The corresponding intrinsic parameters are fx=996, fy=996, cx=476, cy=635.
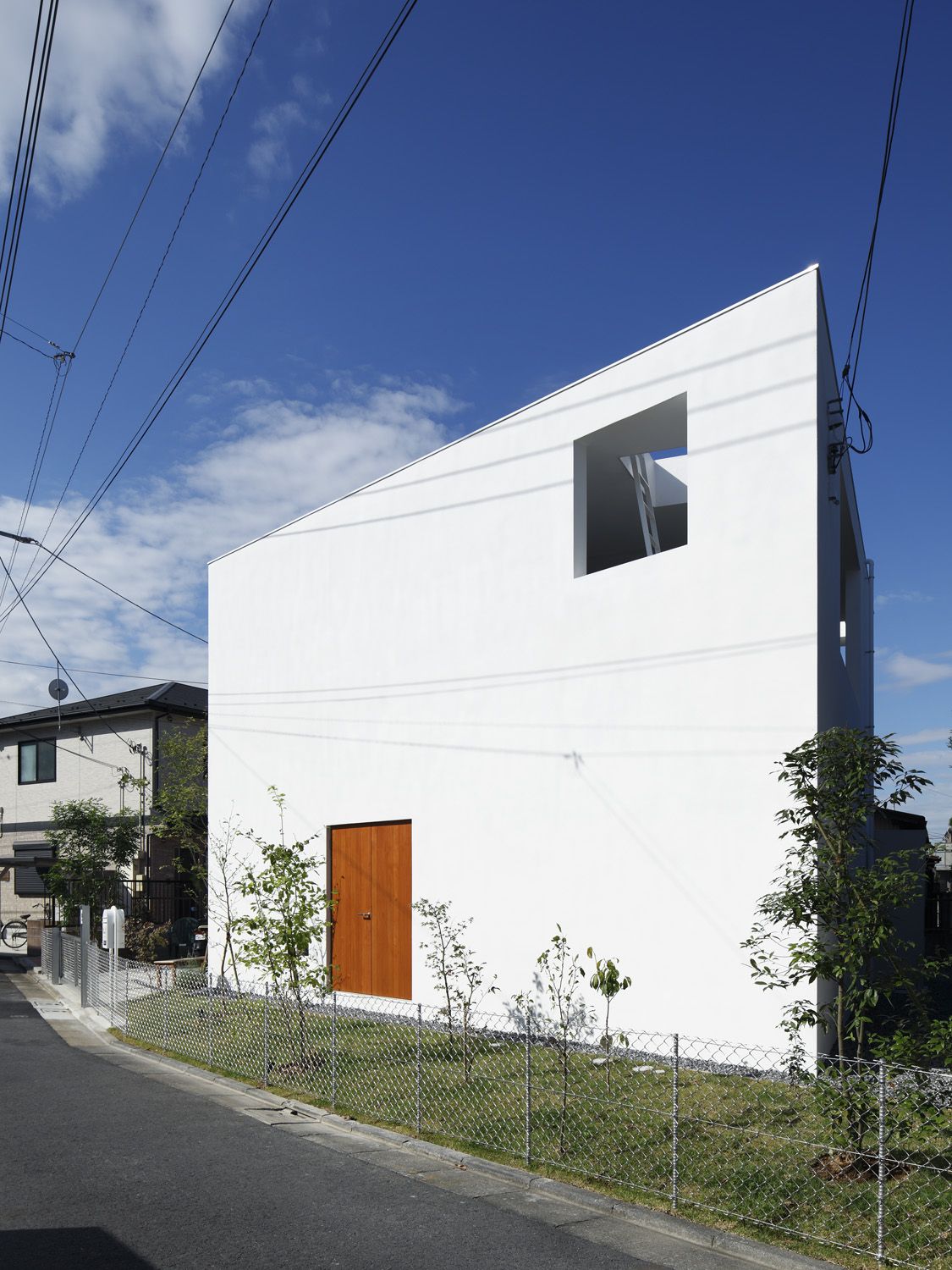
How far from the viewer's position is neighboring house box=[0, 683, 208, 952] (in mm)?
21781

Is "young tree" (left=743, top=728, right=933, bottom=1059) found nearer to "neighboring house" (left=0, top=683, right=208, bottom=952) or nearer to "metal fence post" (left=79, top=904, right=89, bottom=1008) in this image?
"metal fence post" (left=79, top=904, right=89, bottom=1008)

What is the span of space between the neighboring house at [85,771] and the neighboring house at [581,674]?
8412 millimetres

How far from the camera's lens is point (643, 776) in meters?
9.35

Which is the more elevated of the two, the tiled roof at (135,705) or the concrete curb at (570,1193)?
the tiled roof at (135,705)

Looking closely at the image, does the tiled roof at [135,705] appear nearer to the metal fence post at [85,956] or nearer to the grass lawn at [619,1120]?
the metal fence post at [85,956]

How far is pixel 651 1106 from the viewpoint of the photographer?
736 centimetres

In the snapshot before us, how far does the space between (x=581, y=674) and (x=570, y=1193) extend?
17.2 feet

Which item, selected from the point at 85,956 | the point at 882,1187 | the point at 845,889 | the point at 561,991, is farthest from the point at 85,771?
the point at 882,1187

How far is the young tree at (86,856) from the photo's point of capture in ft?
65.4

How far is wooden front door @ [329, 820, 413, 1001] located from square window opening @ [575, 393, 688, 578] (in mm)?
4163

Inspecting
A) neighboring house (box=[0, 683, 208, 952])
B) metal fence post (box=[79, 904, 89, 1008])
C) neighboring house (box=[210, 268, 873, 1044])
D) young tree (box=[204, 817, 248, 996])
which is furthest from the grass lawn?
neighboring house (box=[0, 683, 208, 952])

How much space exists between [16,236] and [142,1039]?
29.1ft

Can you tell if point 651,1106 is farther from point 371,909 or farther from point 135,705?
point 135,705

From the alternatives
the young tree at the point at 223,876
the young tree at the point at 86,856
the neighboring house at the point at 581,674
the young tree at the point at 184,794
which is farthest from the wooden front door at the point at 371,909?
the young tree at the point at 86,856
